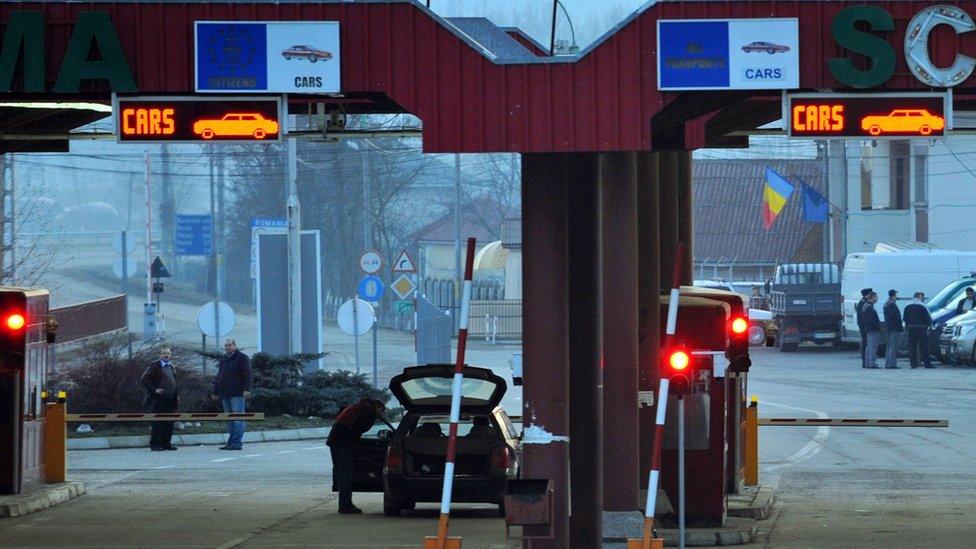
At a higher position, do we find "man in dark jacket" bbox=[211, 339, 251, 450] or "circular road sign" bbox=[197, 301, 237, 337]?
"circular road sign" bbox=[197, 301, 237, 337]

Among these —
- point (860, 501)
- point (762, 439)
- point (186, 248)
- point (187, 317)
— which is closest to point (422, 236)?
point (187, 317)

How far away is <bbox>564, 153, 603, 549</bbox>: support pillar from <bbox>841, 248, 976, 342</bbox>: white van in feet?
103

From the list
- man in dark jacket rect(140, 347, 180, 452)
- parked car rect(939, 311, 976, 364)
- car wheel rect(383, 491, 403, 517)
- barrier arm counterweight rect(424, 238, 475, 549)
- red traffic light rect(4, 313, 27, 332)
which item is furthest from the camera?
parked car rect(939, 311, 976, 364)

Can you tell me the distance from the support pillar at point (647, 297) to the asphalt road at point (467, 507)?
60.6 inches

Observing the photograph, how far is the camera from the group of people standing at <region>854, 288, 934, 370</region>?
38000 mm

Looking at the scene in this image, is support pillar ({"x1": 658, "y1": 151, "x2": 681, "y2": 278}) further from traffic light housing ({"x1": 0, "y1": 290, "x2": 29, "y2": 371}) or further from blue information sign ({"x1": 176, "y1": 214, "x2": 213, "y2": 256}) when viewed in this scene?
blue information sign ({"x1": 176, "y1": 214, "x2": 213, "y2": 256})

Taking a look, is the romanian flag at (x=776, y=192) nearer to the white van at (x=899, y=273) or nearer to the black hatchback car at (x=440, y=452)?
the white van at (x=899, y=273)

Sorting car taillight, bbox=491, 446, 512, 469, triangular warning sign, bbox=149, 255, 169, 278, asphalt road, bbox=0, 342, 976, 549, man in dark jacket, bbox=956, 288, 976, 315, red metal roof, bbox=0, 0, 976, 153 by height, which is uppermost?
red metal roof, bbox=0, 0, 976, 153

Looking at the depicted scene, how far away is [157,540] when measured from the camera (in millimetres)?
15203

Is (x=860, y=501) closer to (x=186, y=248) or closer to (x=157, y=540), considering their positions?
(x=157, y=540)

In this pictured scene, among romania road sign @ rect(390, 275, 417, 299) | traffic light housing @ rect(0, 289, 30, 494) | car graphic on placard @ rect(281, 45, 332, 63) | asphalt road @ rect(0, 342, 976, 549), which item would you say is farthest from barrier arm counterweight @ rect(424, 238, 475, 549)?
romania road sign @ rect(390, 275, 417, 299)

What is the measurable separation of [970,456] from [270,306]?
1502 centimetres

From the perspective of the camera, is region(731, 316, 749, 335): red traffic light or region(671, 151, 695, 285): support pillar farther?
region(671, 151, 695, 285): support pillar

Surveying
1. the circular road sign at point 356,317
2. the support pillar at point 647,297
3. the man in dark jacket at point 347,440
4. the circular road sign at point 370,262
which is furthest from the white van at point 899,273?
the support pillar at point 647,297
